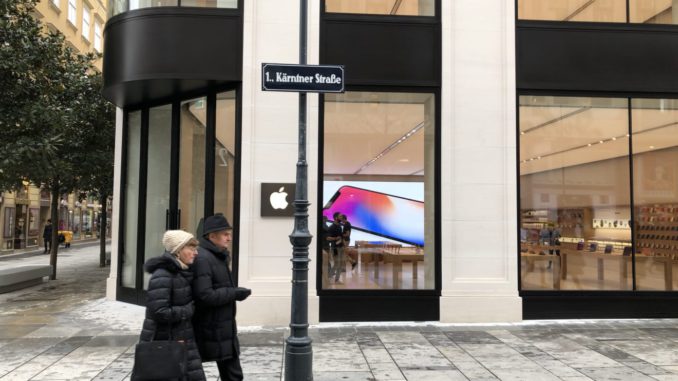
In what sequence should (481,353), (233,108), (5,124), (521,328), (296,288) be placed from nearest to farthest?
(296,288) < (481,353) < (521,328) < (233,108) < (5,124)

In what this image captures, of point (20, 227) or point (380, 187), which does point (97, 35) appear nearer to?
point (20, 227)

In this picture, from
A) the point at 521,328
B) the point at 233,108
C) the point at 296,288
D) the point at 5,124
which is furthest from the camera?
the point at 5,124

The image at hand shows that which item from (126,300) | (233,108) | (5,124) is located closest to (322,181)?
(233,108)

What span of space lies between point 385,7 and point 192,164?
15.6 feet

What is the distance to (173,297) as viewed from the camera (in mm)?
3947

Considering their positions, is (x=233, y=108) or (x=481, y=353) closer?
(x=481, y=353)

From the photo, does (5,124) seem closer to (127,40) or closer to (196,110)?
(127,40)

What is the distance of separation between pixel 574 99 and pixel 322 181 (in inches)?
198

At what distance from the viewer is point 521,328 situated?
8633 mm

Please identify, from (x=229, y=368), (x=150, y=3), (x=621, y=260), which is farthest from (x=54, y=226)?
(x=621, y=260)

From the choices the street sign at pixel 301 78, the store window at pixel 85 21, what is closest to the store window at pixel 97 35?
the store window at pixel 85 21

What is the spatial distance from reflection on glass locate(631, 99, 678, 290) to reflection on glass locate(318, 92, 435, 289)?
13.3ft

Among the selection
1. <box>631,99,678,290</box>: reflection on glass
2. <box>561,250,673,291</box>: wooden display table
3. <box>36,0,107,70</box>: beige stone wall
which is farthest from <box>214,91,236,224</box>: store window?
<box>36,0,107,70</box>: beige stone wall

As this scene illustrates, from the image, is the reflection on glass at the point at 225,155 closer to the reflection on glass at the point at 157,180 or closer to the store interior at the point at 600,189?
the reflection on glass at the point at 157,180
